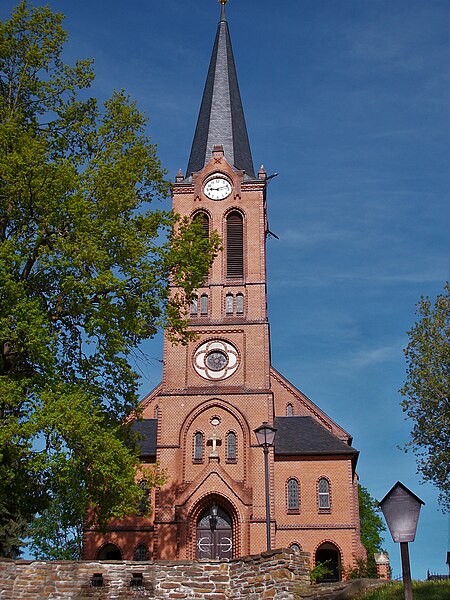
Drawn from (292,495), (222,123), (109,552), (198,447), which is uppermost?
(222,123)

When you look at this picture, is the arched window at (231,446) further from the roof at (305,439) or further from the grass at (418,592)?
the grass at (418,592)

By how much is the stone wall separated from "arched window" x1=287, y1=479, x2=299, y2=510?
20346mm

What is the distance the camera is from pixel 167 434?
119 feet

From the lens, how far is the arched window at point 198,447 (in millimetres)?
35750

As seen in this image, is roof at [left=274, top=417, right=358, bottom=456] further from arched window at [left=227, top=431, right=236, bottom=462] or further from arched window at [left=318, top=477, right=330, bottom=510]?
arched window at [left=227, top=431, right=236, bottom=462]

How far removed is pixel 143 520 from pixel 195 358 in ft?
26.4

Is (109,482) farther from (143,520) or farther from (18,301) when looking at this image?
(143,520)

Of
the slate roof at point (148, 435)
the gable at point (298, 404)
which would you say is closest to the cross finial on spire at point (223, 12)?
the gable at point (298, 404)

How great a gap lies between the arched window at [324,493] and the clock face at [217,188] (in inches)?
618

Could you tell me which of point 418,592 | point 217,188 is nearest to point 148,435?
point 217,188

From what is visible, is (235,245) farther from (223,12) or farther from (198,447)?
(223,12)

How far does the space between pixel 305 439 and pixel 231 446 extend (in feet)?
15.4

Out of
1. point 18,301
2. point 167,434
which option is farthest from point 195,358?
point 18,301

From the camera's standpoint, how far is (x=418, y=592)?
16453 millimetres
